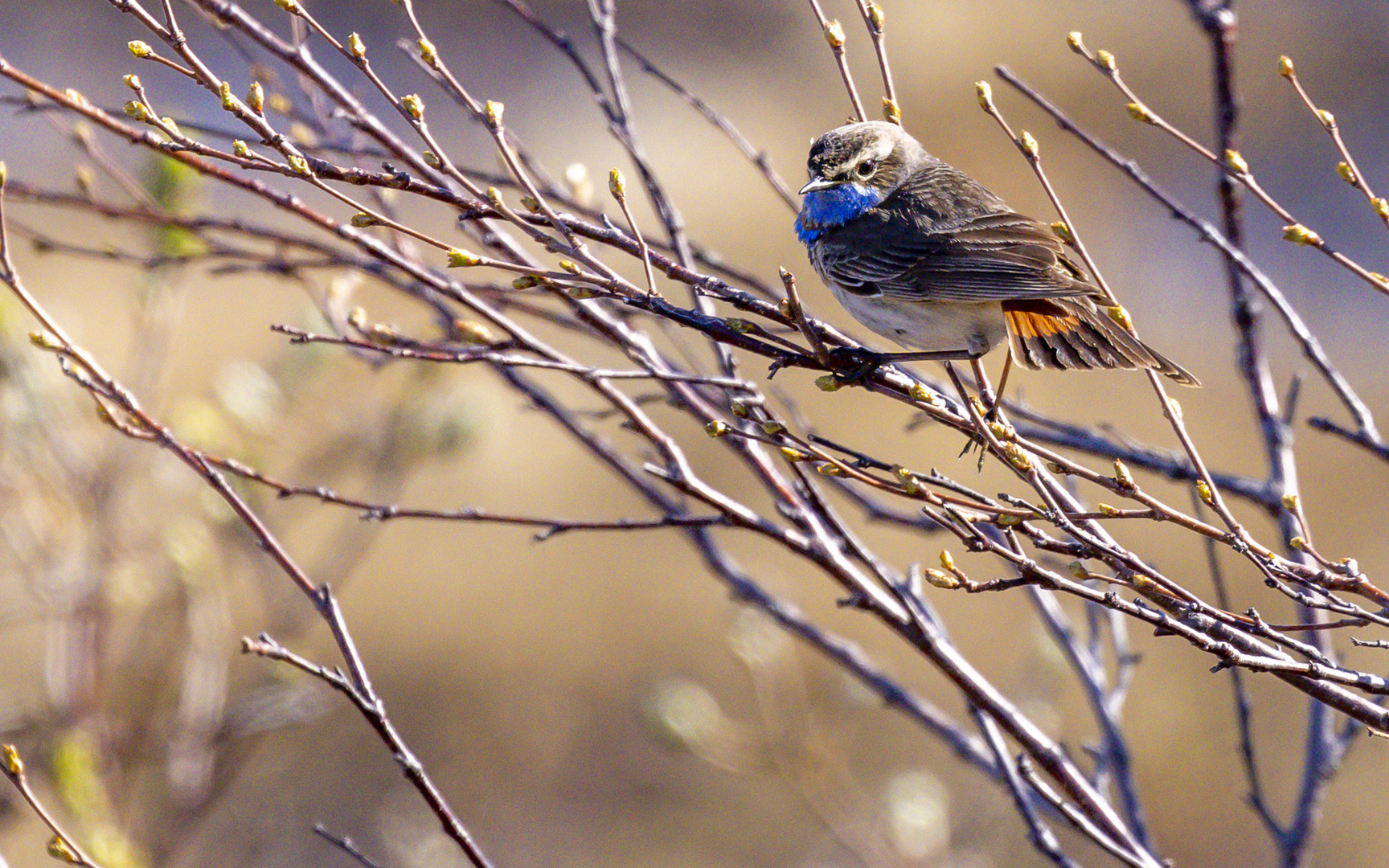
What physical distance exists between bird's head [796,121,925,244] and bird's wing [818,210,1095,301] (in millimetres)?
79

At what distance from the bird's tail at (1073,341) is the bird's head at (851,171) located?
2.36ft

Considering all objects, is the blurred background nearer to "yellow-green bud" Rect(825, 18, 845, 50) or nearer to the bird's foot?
"yellow-green bud" Rect(825, 18, 845, 50)

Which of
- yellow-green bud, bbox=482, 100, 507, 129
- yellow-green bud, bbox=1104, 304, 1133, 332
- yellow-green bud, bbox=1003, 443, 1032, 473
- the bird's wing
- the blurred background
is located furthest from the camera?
the blurred background

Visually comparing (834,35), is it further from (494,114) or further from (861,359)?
(494,114)

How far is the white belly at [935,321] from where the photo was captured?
3.54 m

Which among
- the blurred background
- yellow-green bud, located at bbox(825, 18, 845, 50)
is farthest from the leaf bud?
the blurred background

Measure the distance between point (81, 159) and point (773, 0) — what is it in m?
9.41

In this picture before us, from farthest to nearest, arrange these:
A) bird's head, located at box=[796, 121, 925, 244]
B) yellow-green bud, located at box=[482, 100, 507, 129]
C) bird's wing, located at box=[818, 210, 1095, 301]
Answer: bird's head, located at box=[796, 121, 925, 244] < bird's wing, located at box=[818, 210, 1095, 301] < yellow-green bud, located at box=[482, 100, 507, 129]

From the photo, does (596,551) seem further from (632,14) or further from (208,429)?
(632,14)

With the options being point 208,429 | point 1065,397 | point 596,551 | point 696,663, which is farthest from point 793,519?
point 1065,397

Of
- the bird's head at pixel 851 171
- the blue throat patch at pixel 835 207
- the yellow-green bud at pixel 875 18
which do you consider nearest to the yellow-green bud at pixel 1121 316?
the yellow-green bud at pixel 875 18

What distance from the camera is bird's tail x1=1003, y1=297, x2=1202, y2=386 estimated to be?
9.84 ft

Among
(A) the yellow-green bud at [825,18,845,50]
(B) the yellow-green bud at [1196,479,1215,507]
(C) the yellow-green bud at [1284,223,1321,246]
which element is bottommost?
(B) the yellow-green bud at [1196,479,1215,507]

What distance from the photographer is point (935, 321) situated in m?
3.60
